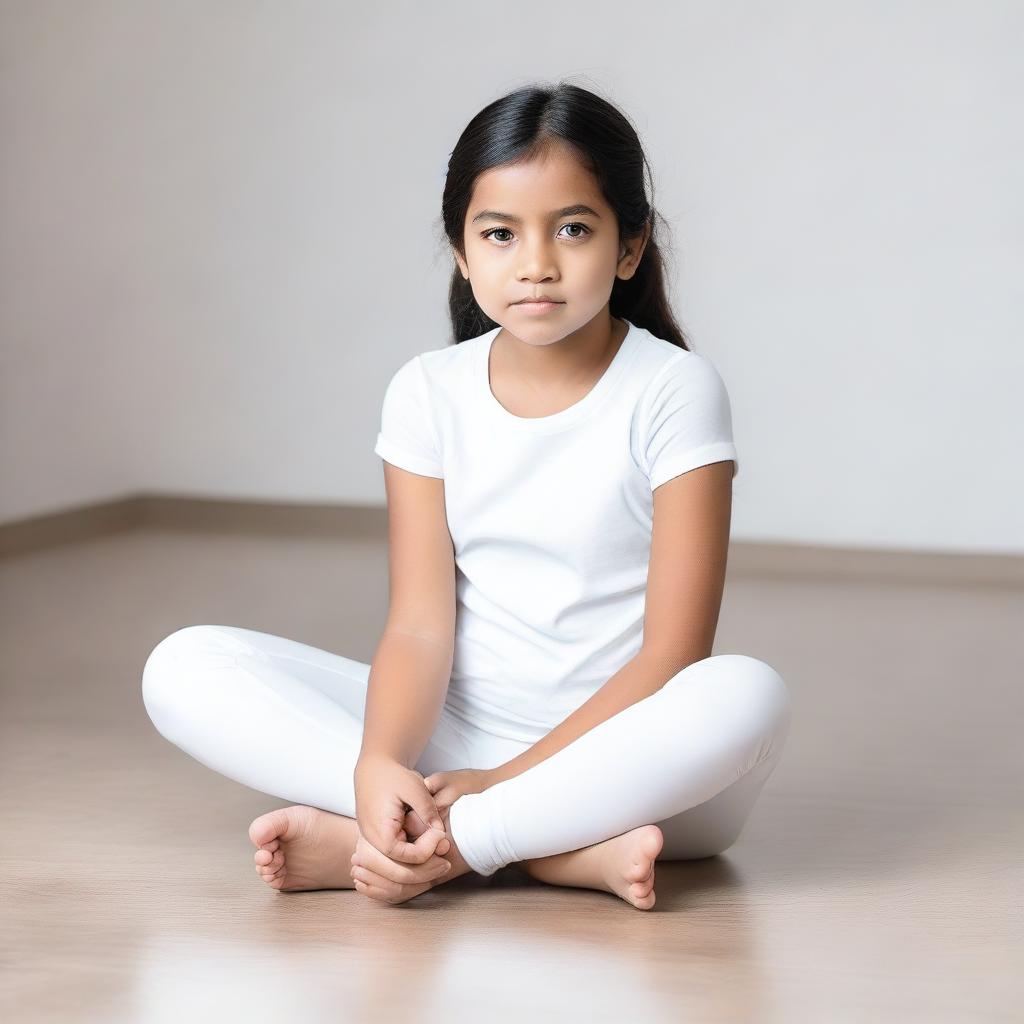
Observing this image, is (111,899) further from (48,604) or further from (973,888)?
(48,604)

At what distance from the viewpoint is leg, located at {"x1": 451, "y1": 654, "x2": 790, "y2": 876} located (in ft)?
3.74

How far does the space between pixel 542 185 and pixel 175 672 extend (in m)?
0.50

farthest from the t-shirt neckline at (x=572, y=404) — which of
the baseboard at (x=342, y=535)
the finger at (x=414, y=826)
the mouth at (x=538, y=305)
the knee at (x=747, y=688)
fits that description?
the baseboard at (x=342, y=535)

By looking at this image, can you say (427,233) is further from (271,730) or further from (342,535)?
(271,730)

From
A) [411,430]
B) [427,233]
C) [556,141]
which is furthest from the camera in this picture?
[427,233]

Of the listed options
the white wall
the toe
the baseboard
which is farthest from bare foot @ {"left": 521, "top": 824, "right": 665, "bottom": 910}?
the white wall

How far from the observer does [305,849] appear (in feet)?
3.94

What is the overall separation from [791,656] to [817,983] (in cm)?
127

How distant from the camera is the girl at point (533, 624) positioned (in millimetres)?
1156

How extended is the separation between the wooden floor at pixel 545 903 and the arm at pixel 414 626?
14cm

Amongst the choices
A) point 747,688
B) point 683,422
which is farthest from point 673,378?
point 747,688

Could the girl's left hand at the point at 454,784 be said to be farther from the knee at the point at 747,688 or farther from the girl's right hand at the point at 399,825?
the knee at the point at 747,688

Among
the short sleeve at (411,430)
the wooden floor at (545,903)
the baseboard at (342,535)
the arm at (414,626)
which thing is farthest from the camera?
the baseboard at (342,535)

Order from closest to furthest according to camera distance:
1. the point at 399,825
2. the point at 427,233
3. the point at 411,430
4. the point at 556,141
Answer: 1. the point at 399,825
2. the point at 556,141
3. the point at 411,430
4. the point at 427,233
